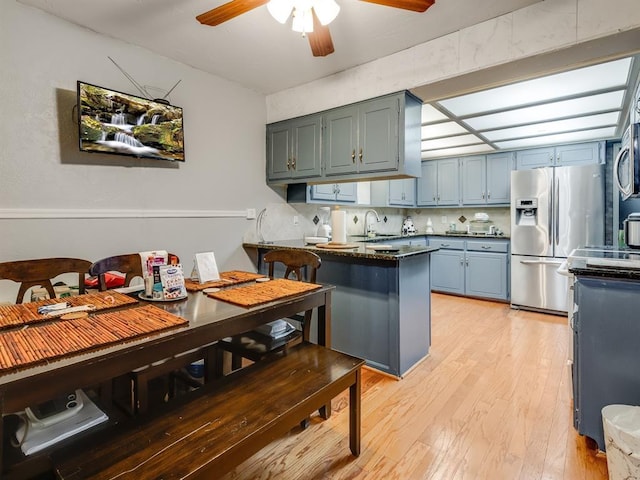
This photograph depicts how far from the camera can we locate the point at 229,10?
168 centimetres

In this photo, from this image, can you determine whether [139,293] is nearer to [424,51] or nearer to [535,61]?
[424,51]

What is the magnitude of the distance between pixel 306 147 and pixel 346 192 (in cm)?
101

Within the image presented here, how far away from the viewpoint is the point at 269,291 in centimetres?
166

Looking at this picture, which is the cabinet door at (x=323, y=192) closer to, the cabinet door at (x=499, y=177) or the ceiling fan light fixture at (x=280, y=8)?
the ceiling fan light fixture at (x=280, y=8)

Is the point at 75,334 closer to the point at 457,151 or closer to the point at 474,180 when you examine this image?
the point at 457,151

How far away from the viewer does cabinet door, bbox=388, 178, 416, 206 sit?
5.18m

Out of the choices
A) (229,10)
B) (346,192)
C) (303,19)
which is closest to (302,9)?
(303,19)

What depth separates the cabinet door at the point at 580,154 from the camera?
426cm

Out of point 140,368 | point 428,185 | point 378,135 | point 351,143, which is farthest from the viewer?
point 428,185

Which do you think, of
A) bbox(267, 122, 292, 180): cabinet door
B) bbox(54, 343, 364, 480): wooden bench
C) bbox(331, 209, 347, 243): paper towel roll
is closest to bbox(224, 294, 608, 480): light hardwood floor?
bbox(54, 343, 364, 480): wooden bench

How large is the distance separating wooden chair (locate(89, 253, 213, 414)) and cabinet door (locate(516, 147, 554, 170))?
4.71 m

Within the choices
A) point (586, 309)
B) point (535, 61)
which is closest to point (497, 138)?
point (535, 61)

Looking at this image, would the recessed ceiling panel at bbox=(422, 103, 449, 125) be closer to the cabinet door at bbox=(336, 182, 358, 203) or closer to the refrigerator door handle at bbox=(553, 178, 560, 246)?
the cabinet door at bbox=(336, 182, 358, 203)

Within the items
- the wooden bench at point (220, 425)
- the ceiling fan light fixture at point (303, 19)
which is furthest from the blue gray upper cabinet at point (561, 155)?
the wooden bench at point (220, 425)
